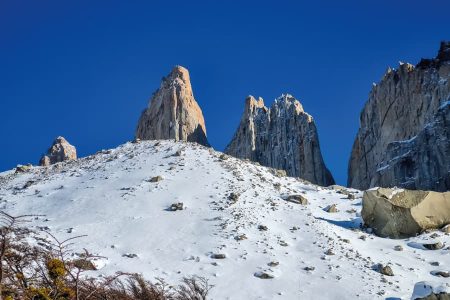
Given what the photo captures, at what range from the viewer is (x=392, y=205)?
31938 mm

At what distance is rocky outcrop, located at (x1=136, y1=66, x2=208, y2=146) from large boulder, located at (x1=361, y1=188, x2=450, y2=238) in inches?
2690

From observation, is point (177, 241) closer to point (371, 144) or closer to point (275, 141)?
point (371, 144)

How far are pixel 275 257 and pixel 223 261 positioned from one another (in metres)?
2.46

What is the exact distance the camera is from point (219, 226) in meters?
29.6

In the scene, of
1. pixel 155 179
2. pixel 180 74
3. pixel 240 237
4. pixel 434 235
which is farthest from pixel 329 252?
pixel 180 74

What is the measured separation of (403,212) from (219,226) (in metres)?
10.4

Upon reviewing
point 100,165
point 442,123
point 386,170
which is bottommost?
point 100,165

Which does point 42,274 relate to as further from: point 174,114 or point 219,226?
point 174,114

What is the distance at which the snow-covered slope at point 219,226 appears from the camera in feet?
78.1

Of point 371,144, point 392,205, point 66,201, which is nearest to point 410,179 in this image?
point 371,144

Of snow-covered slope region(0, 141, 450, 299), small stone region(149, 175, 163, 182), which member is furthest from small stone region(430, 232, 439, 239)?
small stone region(149, 175, 163, 182)

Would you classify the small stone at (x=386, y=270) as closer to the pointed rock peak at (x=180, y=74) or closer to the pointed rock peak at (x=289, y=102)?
the pointed rock peak at (x=289, y=102)

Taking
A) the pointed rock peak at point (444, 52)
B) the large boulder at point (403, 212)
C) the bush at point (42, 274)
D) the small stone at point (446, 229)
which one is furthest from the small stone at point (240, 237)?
the pointed rock peak at point (444, 52)

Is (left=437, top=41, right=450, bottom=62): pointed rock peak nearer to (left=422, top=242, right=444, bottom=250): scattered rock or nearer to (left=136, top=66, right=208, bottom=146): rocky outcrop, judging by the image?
(left=136, top=66, right=208, bottom=146): rocky outcrop
